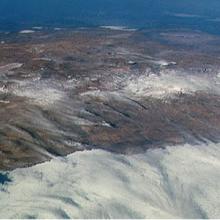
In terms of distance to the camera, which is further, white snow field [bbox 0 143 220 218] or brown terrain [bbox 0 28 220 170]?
brown terrain [bbox 0 28 220 170]

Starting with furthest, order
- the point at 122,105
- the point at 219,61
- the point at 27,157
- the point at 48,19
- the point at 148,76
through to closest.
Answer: the point at 48,19 → the point at 219,61 → the point at 148,76 → the point at 122,105 → the point at 27,157

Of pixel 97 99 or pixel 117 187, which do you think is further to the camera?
pixel 97 99

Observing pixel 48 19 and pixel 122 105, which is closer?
pixel 122 105

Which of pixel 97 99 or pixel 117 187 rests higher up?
pixel 97 99

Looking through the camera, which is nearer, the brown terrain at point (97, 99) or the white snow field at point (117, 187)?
the white snow field at point (117, 187)

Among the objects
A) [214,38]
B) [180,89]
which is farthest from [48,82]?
[214,38]

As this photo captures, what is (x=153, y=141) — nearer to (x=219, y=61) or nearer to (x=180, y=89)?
(x=180, y=89)

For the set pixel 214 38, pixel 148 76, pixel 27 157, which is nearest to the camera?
pixel 27 157

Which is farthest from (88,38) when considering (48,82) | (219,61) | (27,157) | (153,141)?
(27,157)
